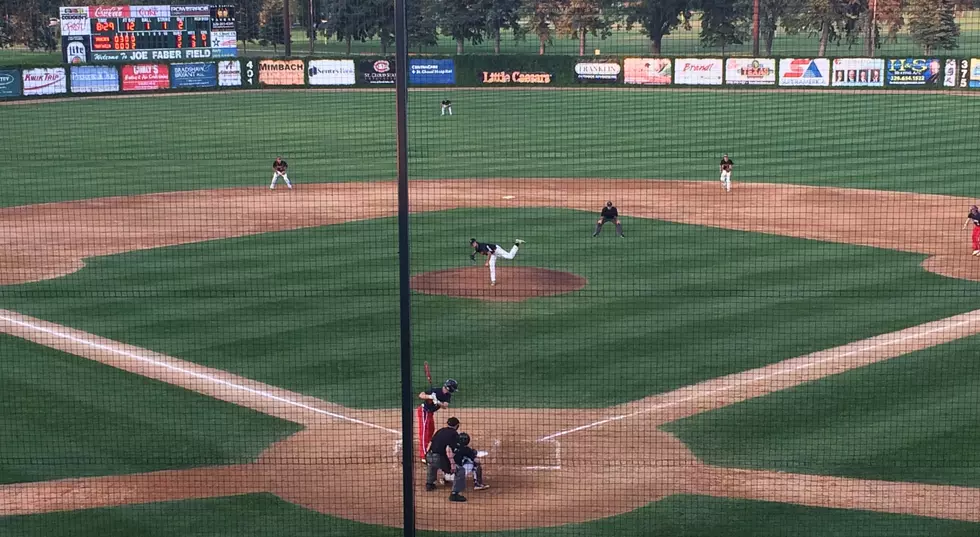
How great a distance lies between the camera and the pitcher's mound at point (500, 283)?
20344 millimetres

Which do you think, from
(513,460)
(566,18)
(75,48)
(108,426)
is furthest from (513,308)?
(75,48)

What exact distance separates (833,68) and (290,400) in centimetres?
3838

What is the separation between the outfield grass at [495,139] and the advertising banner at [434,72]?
121cm

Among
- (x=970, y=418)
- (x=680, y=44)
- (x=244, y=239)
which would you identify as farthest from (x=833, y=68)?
(x=970, y=418)

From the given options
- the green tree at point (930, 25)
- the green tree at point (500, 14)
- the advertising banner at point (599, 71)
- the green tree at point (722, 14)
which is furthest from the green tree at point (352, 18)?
the green tree at point (930, 25)

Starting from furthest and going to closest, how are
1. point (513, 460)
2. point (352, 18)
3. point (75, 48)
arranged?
1. point (75, 48)
2. point (352, 18)
3. point (513, 460)

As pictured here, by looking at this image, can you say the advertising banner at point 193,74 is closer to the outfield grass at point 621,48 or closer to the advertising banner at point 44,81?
the outfield grass at point 621,48

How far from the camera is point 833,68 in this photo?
48656mm

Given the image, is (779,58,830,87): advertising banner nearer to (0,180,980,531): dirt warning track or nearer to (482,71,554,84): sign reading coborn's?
(482,71,554,84): sign reading coborn's

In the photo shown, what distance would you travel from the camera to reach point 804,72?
4966 cm

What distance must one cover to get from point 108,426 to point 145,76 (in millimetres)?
42189

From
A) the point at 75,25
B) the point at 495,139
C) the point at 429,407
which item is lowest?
the point at 429,407

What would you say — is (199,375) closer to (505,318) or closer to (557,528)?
(505,318)

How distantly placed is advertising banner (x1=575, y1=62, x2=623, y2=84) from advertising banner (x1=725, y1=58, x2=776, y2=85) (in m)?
4.87
